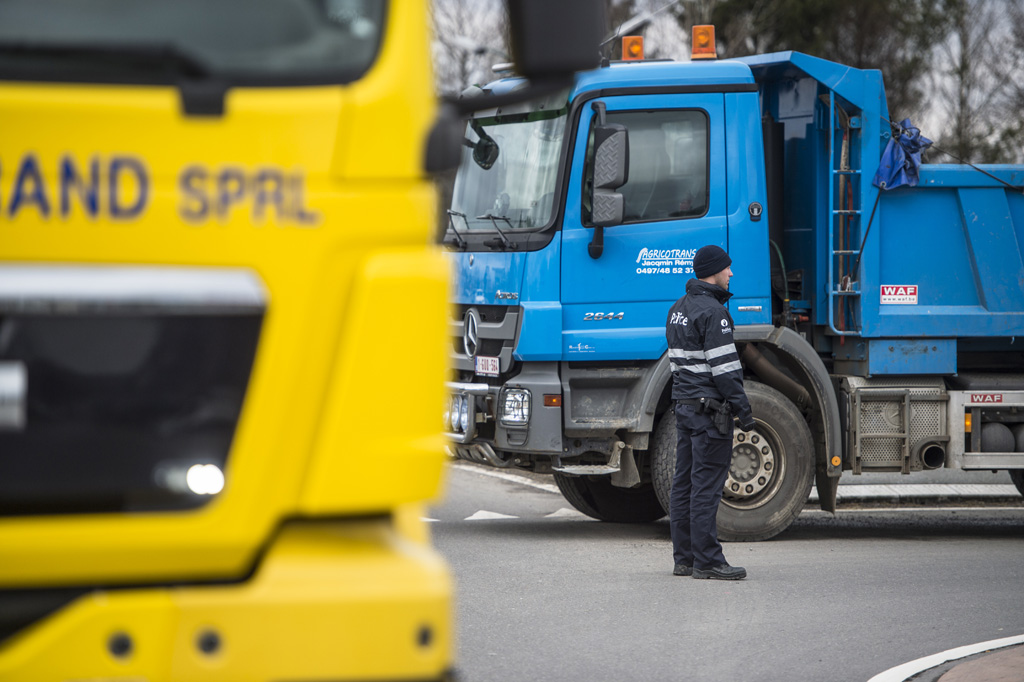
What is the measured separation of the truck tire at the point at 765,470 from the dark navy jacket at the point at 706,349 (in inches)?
50.5

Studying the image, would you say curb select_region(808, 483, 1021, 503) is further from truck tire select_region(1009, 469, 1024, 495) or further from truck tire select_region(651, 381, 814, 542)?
truck tire select_region(651, 381, 814, 542)

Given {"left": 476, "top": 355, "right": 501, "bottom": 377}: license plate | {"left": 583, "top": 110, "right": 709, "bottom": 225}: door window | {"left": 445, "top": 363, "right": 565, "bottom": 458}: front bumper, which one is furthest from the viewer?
{"left": 476, "top": 355, "right": 501, "bottom": 377}: license plate

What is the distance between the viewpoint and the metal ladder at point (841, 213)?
31.0ft

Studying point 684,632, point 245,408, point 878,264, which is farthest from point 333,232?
point 878,264

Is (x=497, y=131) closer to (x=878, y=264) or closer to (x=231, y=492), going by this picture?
(x=878, y=264)

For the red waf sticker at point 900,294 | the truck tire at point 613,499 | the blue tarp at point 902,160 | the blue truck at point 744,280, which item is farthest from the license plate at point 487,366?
the blue tarp at point 902,160

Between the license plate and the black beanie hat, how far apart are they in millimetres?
1776

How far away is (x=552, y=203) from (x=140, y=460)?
6.69 metres

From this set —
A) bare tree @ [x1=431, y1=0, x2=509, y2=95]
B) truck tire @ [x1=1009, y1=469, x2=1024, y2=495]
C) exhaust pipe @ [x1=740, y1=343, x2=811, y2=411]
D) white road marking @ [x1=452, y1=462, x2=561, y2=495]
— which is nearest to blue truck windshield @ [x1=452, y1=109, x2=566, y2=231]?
exhaust pipe @ [x1=740, y1=343, x2=811, y2=411]

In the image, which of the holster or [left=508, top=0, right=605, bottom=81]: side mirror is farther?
the holster

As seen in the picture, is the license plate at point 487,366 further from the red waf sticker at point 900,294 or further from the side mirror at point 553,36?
the side mirror at point 553,36

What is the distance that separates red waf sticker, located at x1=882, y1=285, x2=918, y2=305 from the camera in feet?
31.1

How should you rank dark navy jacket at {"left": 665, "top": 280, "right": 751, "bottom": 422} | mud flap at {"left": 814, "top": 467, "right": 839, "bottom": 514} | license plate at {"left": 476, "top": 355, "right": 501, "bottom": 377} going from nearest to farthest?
dark navy jacket at {"left": 665, "top": 280, "right": 751, "bottom": 422}, license plate at {"left": 476, "top": 355, "right": 501, "bottom": 377}, mud flap at {"left": 814, "top": 467, "right": 839, "bottom": 514}

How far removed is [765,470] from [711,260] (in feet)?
6.66
